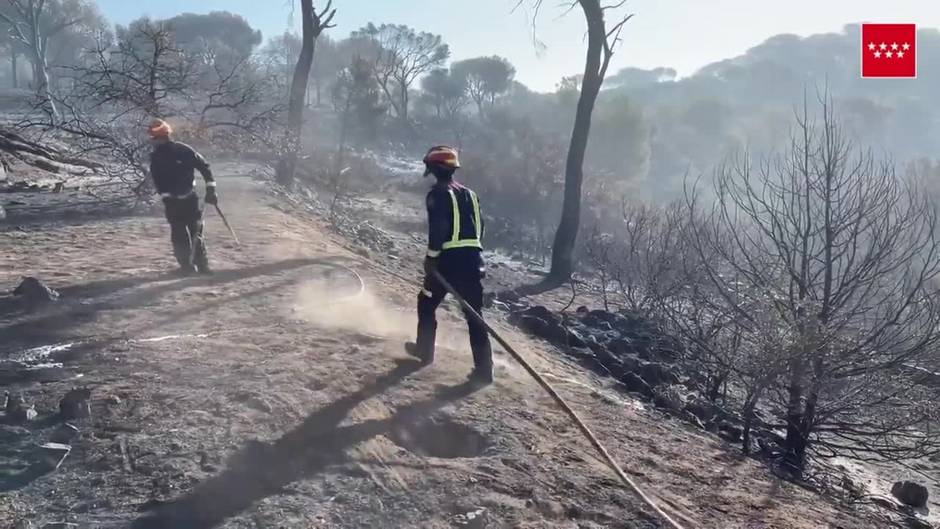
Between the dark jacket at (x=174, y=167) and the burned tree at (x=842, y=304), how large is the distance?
5402 millimetres

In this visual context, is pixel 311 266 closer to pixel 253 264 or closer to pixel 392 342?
pixel 253 264

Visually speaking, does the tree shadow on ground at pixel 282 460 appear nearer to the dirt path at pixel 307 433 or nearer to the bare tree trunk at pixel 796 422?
the dirt path at pixel 307 433

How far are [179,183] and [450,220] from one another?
346cm

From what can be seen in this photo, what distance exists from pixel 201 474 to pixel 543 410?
262cm

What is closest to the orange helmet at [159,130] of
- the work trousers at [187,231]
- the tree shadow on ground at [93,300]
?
the work trousers at [187,231]

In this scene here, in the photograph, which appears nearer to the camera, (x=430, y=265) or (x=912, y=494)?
(x=430, y=265)

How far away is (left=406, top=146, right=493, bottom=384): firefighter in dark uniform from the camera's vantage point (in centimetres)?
566

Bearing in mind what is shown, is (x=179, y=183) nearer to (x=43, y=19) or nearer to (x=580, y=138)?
(x=580, y=138)

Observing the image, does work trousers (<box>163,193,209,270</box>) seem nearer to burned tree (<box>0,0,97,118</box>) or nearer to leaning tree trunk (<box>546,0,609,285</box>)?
leaning tree trunk (<box>546,0,609,285</box>)

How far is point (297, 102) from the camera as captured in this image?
17.1 metres

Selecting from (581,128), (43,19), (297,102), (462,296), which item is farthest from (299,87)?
(43,19)

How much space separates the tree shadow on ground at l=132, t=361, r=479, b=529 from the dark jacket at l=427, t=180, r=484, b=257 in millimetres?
1107

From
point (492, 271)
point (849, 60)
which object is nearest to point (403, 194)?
point (492, 271)

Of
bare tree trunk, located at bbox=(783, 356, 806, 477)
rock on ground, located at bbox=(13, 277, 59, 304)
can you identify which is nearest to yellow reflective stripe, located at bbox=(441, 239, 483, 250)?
bare tree trunk, located at bbox=(783, 356, 806, 477)
